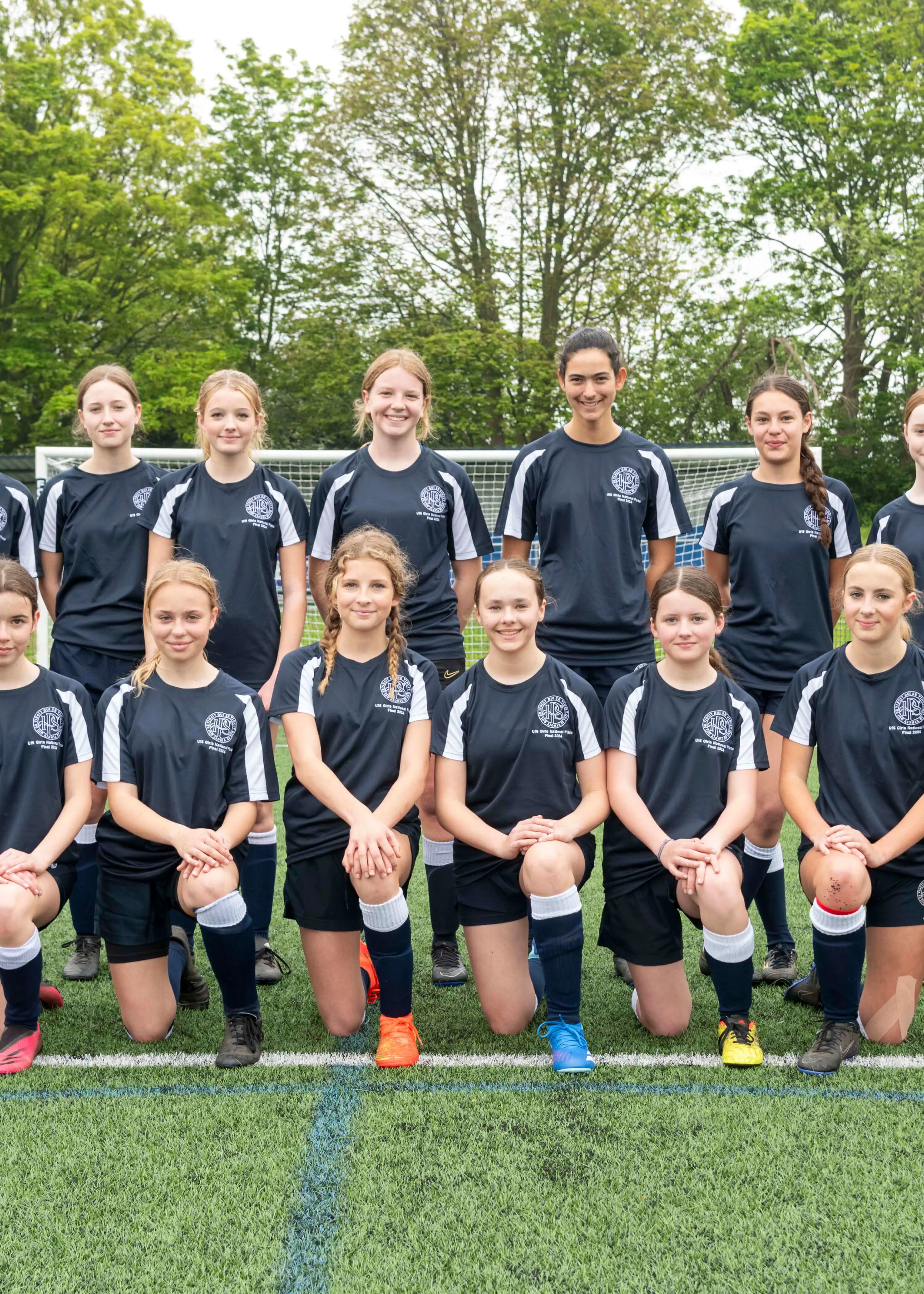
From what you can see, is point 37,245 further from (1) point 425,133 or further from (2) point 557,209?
(2) point 557,209

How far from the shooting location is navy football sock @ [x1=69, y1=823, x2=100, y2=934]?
393cm

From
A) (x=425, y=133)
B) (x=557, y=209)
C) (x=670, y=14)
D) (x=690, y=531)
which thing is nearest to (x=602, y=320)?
(x=557, y=209)

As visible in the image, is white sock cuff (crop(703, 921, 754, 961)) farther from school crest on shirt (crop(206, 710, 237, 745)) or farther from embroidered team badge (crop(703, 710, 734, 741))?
school crest on shirt (crop(206, 710, 237, 745))

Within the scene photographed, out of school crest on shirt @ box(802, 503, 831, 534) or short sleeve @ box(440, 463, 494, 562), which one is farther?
short sleeve @ box(440, 463, 494, 562)

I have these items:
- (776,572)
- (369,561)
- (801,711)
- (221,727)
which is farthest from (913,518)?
(221,727)

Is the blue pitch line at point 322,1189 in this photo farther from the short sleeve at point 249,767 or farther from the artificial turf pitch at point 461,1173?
the short sleeve at point 249,767

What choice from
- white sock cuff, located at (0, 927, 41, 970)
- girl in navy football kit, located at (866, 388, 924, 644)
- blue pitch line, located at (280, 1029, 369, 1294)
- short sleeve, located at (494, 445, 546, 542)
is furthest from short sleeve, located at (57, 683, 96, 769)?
girl in navy football kit, located at (866, 388, 924, 644)

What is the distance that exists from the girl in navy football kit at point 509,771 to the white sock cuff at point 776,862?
788 millimetres

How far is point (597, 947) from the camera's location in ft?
13.9

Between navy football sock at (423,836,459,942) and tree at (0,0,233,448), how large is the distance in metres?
15.2

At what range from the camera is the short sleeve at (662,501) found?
149 inches

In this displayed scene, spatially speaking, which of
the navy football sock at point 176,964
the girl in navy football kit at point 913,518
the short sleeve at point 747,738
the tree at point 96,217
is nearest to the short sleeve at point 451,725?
the short sleeve at point 747,738

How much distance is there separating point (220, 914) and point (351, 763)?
1.85 ft

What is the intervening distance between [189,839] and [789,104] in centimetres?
2176
